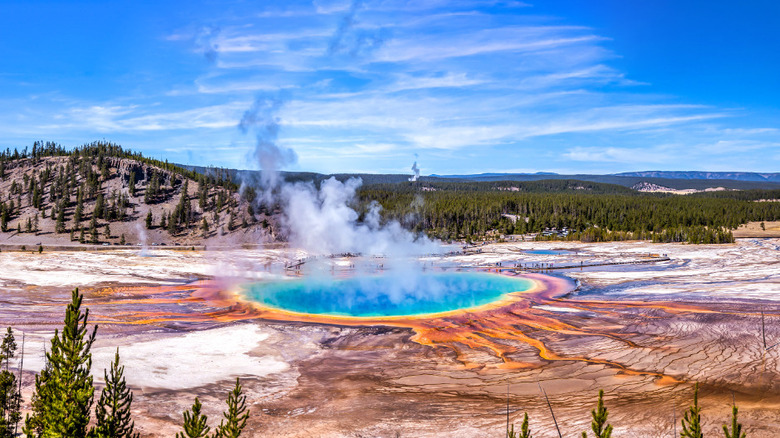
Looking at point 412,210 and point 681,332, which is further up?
point 412,210

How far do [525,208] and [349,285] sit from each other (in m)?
87.6

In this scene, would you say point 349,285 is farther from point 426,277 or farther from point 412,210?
point 412,210

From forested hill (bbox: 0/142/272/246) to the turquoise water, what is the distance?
37.5 m

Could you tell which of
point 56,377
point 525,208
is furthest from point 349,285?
point 525,208

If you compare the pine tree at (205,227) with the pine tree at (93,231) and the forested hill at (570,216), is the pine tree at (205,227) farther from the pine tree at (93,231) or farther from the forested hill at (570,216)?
the forested hill at (570,216)

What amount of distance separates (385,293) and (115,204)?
69.6 m

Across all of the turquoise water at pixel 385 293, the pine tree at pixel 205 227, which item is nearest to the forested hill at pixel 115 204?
the pine tree at pixel 205 227

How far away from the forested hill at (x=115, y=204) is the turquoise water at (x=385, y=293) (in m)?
37.5

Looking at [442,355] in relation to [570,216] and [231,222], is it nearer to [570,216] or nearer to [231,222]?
[231,222]

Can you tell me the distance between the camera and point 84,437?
33.0 feet

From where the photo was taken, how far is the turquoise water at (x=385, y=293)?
33062 mm

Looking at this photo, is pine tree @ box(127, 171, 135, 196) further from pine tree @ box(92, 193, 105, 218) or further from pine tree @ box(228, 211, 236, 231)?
pine tree @ box(228, 211, 236, 231)

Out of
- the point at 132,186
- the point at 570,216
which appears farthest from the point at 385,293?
the point at 570,216

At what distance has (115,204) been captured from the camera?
89.2m
